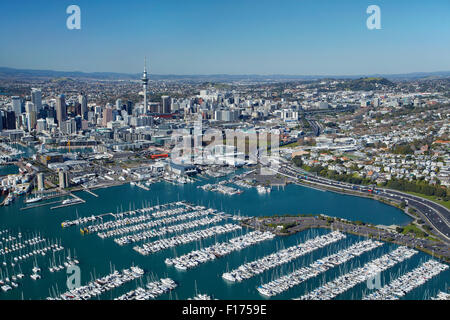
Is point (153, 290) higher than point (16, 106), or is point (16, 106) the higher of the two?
point (16, 106)

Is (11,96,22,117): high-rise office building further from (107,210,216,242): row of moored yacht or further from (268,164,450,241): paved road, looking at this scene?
(107,210,216,242): row of moored yacht

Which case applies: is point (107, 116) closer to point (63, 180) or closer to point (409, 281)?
point (63, 180)

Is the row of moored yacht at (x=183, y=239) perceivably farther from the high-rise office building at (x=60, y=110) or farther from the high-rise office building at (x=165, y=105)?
the high-rise office building at (x=165, y=105)

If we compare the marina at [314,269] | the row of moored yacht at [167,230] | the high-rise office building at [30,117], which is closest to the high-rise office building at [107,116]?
the high-rise office building at [30,117]

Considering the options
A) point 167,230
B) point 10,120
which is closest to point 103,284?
point 167,230

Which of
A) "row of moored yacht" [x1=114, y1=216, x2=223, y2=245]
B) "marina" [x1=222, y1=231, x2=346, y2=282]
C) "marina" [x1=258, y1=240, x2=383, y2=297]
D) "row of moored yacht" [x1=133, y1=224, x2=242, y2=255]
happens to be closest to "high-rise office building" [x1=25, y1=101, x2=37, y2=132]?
"row of moored yacht" [x1=114, y1=216, x2=223, y2=245]

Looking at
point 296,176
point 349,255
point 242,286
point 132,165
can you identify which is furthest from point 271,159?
point 242,286

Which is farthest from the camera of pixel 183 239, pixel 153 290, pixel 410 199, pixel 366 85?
pixel 366 85
